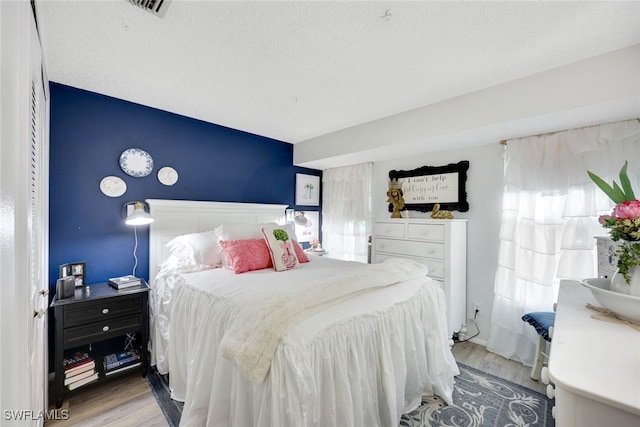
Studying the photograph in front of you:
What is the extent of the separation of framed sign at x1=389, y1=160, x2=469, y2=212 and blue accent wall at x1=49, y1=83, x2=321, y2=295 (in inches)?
85.0

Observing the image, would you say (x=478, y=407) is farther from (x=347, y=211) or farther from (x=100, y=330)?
(x=100, y=330)

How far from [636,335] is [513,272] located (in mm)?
1872

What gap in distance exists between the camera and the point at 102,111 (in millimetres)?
2371

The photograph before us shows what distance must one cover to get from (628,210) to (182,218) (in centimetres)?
306

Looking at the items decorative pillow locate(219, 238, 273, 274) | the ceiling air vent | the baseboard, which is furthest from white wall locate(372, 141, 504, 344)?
the ceiling air vent

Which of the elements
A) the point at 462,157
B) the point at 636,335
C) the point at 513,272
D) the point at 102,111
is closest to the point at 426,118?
the point at 462,157

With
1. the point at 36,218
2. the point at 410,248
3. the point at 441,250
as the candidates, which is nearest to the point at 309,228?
the point at 410,248

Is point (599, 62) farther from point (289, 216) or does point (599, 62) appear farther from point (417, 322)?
point (289, 216)

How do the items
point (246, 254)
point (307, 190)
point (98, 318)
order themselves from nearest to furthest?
point (98, 318), point (246, 254), point (307, 190)

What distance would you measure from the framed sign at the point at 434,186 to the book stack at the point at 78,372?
3.25m

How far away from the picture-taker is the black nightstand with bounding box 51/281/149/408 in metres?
1.82

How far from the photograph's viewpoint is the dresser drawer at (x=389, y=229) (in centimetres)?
305

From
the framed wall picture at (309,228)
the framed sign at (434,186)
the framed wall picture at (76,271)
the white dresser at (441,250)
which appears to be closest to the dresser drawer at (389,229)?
the white dresser at (441,250)

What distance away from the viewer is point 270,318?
49.3 inches
